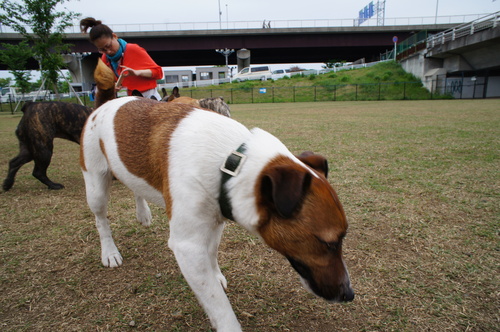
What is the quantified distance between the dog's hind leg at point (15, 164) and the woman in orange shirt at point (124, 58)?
235 cm

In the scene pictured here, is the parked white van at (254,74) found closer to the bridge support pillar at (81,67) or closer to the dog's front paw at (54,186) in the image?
the bridge support pillar at (81,67)

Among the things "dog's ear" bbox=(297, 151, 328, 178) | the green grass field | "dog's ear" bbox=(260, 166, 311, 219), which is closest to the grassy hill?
the green grass field

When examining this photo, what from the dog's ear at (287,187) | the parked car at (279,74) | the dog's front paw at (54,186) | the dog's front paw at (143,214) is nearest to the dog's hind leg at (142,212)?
the dog's front paw at (143,214)

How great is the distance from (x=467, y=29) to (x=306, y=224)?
36.4 meters

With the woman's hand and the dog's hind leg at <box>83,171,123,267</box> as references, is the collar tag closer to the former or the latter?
the dog's hind leg at <box>83,171,123,267</box>

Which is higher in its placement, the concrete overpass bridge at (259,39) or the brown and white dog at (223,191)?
the concrete overpass bridge at (259,39)

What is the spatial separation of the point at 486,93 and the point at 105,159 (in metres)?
41.3

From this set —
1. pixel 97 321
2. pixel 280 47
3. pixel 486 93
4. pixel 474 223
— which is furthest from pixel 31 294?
pixel 280 47

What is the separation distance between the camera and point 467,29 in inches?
1120

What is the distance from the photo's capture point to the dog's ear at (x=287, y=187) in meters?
1.42

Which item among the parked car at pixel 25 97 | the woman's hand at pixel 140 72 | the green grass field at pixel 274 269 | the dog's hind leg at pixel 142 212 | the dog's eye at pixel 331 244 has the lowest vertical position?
the green grass field at pixel 274 269

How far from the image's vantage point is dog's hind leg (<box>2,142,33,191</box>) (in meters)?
4.83

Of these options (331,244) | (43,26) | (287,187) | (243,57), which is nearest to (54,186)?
(287,187)

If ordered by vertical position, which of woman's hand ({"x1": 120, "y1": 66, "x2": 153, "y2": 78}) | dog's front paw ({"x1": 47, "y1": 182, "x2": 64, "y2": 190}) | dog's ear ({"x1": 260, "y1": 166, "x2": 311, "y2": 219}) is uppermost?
woman's hand ({"x1": 120, "y1": 66, "x2": 153, "y2": 78})
